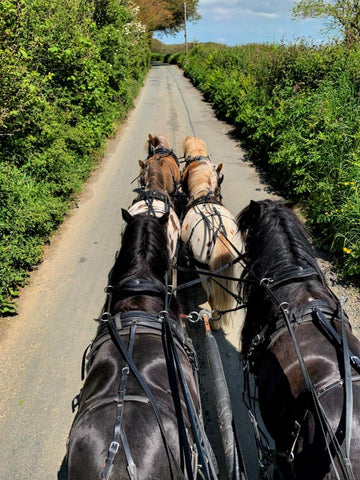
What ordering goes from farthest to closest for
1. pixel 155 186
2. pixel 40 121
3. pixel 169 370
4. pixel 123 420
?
pixel 40 121, pixel 155 186, pixel 169 370, pixel 123 420

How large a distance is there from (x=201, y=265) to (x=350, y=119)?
5814mm

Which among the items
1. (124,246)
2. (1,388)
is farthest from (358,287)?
(1,388)

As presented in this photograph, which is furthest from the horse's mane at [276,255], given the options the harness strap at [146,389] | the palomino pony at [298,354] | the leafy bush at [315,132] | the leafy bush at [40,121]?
the leafy bush at [40,121]

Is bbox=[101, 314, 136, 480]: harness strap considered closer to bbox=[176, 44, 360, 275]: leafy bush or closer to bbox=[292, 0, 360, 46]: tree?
bbox=[176, 44, 360, 275]: leafy bush

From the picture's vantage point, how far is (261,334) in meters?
2.52

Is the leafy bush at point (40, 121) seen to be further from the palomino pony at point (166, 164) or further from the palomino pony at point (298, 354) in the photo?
the palomino pony at point (298, 354)

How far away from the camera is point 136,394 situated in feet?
6.51

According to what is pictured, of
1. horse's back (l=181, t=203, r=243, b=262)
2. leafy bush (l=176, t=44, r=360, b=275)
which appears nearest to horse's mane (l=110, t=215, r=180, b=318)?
horse's back (l=181, t=203, r=243, b=262)

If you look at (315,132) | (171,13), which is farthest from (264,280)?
(171,13)

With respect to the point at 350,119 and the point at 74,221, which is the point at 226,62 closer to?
the point at 350,119

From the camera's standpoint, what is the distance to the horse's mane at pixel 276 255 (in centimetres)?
246

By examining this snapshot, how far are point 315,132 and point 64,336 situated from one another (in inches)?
283

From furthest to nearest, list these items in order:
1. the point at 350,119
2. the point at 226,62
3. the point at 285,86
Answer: the point at 226,62 < the point at 285,86 < the point at 350,119

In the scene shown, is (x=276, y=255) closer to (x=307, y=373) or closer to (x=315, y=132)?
(x=307, y=373)
